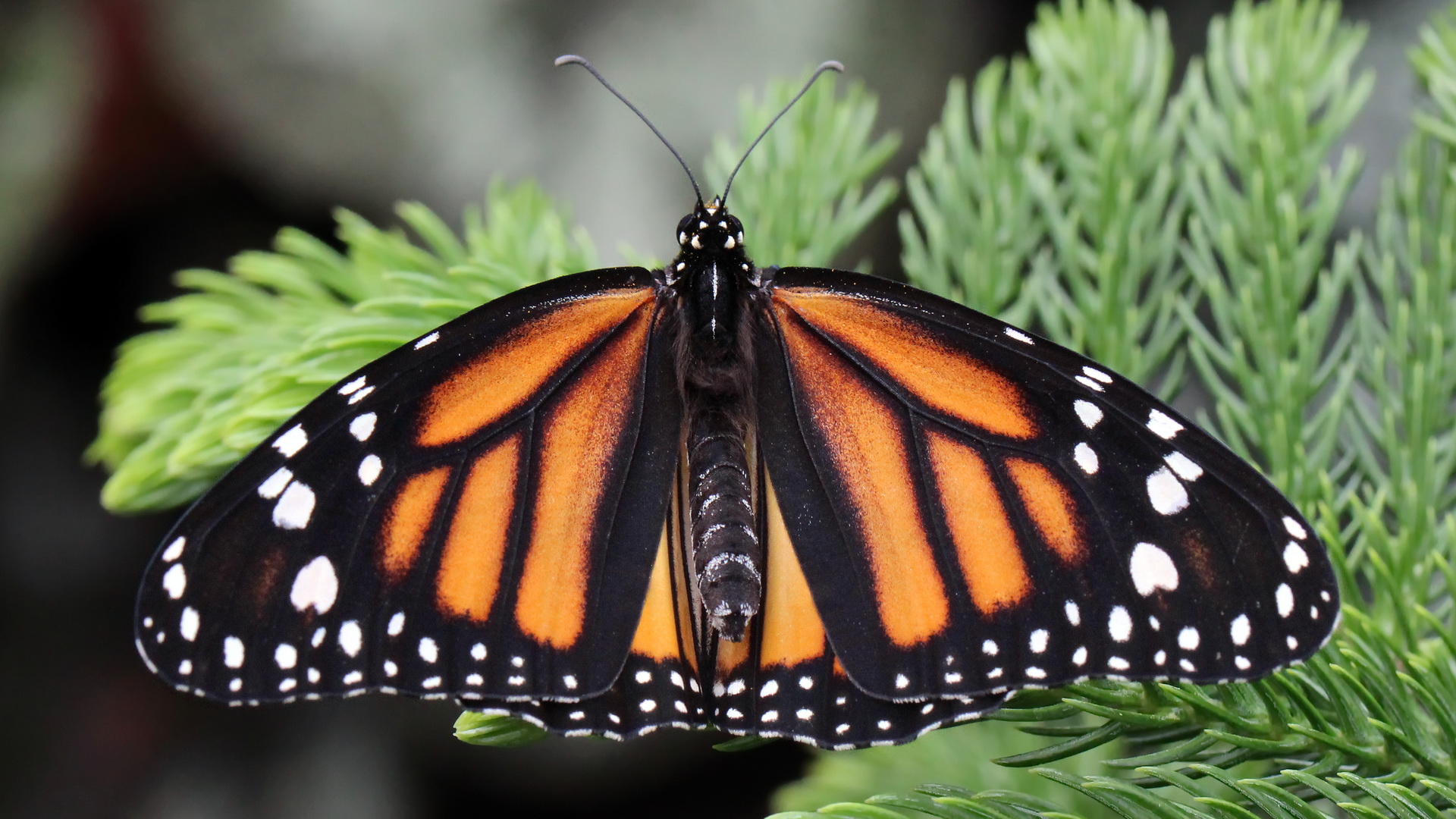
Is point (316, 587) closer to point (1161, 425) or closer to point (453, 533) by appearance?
point (453, 533)

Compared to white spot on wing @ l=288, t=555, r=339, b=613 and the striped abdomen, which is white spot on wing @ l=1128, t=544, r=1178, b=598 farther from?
white spot on wing @ l=288, t=555, r=339, b=613

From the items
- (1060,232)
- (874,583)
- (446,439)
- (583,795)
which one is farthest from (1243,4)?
(583,795)

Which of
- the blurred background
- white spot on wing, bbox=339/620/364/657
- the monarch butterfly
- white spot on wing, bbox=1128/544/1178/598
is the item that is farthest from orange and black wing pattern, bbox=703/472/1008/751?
the blurred background

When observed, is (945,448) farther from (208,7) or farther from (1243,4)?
(208,7)

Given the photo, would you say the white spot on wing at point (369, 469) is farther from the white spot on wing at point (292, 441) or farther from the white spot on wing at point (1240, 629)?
the white spot on wing at point (1240, 629)

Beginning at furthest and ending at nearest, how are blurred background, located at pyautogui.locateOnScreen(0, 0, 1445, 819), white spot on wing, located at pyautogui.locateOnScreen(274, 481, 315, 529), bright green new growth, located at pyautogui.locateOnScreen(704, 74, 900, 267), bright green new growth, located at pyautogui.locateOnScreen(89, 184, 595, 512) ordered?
1. blurred background, located at pyautogui.locateOnScreen(0, 0, 1445, 819)
2. bright green new growth, located at pyautogui.locateOnScreen(704, 74, 900, 267)
3. bright green new growth, located at pyautogui.locateOnScreen(89, 184, 595, 512)
4. white spot on wing, located at pyautogui.locateOnScreen(274, 481, 315, 529)

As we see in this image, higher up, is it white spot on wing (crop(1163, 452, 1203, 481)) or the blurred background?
the blurred background
